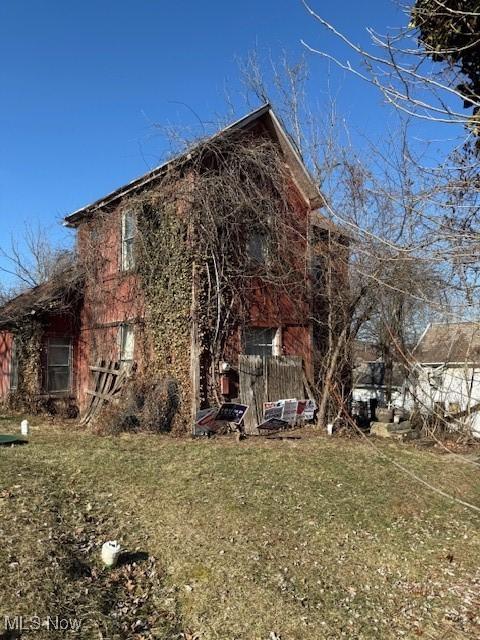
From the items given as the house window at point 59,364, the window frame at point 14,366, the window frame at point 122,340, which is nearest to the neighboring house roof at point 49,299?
the window frame at point 14,366

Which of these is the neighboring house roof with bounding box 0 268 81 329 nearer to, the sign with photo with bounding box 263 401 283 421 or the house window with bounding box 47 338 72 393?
the house window with bounding box 47 338 72 393


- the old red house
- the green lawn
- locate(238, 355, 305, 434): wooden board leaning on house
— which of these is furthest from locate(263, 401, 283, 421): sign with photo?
the green lawn

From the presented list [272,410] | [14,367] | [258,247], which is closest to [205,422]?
[272,410]

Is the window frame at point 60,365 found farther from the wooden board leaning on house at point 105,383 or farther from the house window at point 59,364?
the wooden board leaning on house at point 105,383

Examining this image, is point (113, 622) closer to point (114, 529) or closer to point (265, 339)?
point (114, 529)

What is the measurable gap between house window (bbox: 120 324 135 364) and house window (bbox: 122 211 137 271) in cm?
163

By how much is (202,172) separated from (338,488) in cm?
834

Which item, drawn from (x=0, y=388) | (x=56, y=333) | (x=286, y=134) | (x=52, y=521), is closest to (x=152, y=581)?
(x=52, y=521)

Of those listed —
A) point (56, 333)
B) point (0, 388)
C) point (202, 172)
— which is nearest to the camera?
point (202, 172)

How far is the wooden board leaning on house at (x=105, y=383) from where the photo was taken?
14281 millimetres

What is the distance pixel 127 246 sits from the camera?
1566 centimetres

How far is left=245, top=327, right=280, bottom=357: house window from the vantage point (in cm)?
1423

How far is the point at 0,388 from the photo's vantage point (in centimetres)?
1959

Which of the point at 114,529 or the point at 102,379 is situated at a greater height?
the point at 102,379
